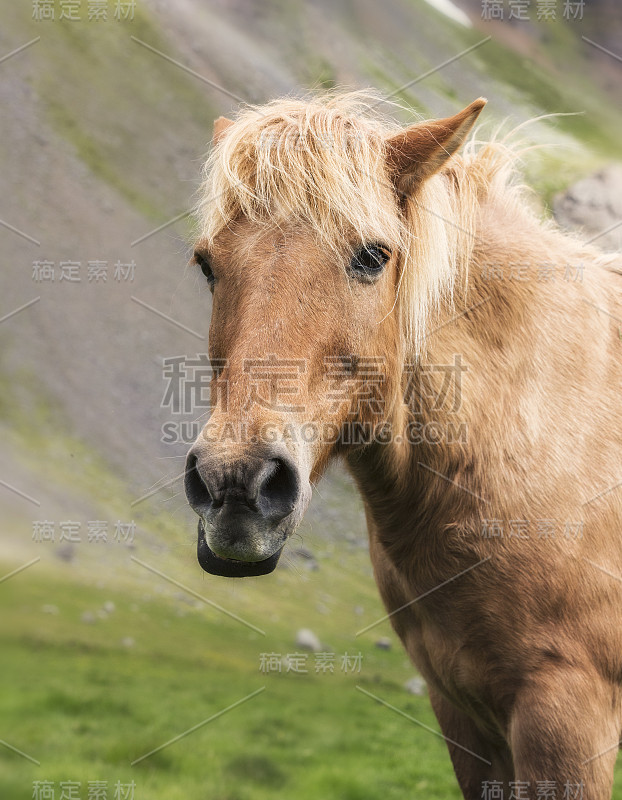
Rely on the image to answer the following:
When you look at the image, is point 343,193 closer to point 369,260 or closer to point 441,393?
point 369,260

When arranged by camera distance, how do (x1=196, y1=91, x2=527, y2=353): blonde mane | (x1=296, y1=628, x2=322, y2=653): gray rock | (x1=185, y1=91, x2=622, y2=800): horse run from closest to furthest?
(x1=185, y1=91, x2=622, y2=800): horse → (x1=196, y1=91, x2=527, y2=353): blonde mane → (x1=296, y1=628, x2=322, y2=653): gray rock

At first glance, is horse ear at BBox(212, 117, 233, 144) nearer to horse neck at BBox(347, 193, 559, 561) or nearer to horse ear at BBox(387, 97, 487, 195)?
horse ear at BBox(387, 97, 487, 195)

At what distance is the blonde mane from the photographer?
9.43 feet

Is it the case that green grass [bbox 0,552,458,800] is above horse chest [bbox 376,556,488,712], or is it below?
below

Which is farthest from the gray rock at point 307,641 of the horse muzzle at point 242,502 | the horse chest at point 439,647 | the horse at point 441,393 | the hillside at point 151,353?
the horse muzzle at point 242,502

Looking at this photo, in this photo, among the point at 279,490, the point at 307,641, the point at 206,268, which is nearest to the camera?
the point at 279,490

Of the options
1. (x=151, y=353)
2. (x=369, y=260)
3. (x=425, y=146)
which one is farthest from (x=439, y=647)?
(x=151, y=353)

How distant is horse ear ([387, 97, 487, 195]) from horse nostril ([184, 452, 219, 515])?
1469 mm

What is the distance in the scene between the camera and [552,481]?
3.32 meters

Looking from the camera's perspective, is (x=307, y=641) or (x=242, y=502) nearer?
(x=242, y=502)

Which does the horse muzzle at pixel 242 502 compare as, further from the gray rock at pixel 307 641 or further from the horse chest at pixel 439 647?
the gray rock at pixel 307 641

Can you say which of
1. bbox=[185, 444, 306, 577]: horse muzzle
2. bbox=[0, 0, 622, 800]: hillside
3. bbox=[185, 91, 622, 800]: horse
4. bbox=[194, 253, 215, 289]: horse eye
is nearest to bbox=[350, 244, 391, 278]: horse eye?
bbox=[185, 91, 622, 800]: horse

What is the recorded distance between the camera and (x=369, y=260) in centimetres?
295

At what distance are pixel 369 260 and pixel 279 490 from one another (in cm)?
100
